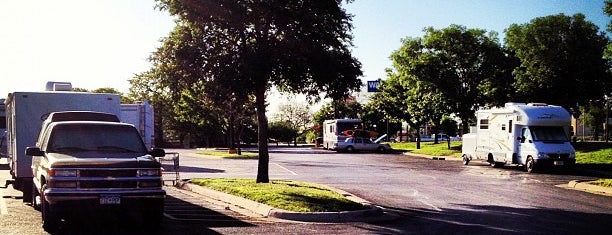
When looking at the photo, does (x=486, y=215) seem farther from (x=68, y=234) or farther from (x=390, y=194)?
(x=68, y=234)

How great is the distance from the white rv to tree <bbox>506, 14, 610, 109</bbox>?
1130 cm

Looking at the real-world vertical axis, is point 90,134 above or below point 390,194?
above

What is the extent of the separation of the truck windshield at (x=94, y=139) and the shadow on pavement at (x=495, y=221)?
5000 millimetres

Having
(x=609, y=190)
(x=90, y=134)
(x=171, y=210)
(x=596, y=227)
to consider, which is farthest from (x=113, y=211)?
(x=609, y=190)

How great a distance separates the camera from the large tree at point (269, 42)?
16.4 meters

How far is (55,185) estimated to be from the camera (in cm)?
1079

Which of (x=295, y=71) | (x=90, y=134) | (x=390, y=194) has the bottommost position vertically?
(x=390, y=194)

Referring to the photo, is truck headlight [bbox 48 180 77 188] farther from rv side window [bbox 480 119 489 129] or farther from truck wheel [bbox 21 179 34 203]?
rv side window [bbox 480 119 489 129]

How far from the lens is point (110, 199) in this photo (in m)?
10.9

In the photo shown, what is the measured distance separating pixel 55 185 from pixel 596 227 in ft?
32.0

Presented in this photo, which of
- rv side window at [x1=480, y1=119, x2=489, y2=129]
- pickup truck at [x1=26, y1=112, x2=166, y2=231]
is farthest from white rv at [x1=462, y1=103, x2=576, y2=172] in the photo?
pickup truck at [x1=26, y1=112, x2=166, y2=231]

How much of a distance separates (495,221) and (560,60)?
106ft

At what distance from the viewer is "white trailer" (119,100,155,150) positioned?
24.9 meters

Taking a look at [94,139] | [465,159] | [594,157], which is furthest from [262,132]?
[594,157]
